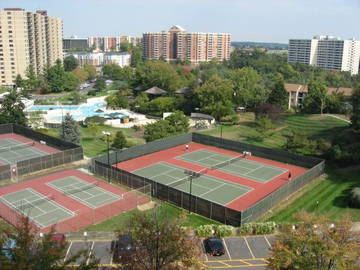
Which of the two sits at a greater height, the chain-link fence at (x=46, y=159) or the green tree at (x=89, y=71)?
the green tree at (x=89, y=71)

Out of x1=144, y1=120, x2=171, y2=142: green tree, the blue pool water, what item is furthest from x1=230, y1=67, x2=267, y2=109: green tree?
x1=144, y1=120, x2=171, y2=142: green tree

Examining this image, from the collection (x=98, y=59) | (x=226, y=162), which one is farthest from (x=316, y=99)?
(x=98, y=59)

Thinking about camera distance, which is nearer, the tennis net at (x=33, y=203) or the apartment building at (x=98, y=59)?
the tennis net at (x=33, y=203)

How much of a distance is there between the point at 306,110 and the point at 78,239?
52720 mm

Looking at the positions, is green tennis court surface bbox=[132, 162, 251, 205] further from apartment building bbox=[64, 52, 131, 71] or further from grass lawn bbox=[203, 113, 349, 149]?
apartment building bbox=[64, 52, 131, 71]

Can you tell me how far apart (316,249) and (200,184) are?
2138 cm

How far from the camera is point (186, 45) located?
184 metres

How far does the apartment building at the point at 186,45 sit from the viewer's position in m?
183

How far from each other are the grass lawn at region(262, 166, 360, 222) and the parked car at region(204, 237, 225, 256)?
678 centimetres

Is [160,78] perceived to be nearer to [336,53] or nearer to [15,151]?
[15,151]

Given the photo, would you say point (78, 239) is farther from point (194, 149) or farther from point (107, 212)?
point (194, 149)

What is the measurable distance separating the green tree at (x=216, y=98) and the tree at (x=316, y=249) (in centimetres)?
4865

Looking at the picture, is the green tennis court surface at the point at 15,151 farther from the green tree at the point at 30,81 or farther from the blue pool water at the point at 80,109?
the green tree at the point at 30,81

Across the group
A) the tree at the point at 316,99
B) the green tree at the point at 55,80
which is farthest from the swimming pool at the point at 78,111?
the tree at the point at 316,99
